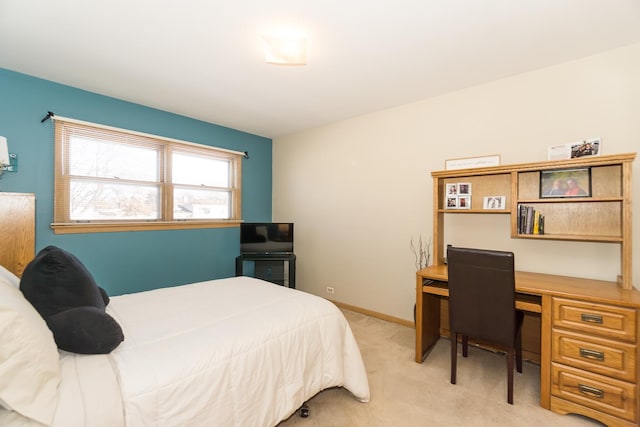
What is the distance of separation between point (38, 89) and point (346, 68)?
113 inches

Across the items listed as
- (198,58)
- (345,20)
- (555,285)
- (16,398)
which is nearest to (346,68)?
(345,20)

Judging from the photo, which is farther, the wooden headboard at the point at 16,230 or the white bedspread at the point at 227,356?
the wooden headboard at the point at 16,230

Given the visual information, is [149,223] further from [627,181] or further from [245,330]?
[627,181]

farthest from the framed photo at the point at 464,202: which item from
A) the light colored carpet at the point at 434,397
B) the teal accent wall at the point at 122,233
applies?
the teal accent wall at the point at 122,233

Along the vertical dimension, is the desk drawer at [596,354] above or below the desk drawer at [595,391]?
above

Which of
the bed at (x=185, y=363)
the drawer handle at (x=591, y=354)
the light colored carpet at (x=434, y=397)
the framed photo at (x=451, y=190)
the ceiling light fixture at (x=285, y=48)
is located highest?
the ceiling light fixture at (x=285, y=48)

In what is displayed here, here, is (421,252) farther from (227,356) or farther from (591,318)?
(227,356)

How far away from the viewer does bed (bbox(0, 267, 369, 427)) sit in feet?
3.22

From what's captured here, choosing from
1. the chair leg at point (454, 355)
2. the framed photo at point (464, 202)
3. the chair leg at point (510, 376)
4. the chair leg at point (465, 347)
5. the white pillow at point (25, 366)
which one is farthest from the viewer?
the framed photo at point (464, 202)

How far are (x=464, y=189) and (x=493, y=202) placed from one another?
28 cm

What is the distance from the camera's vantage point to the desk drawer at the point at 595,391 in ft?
5.48

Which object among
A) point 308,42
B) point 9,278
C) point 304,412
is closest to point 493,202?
point 308,42

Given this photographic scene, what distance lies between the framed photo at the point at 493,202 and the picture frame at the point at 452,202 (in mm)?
243

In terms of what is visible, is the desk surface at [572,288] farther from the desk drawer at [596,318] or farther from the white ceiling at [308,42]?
the white ceiling at [308,42]
